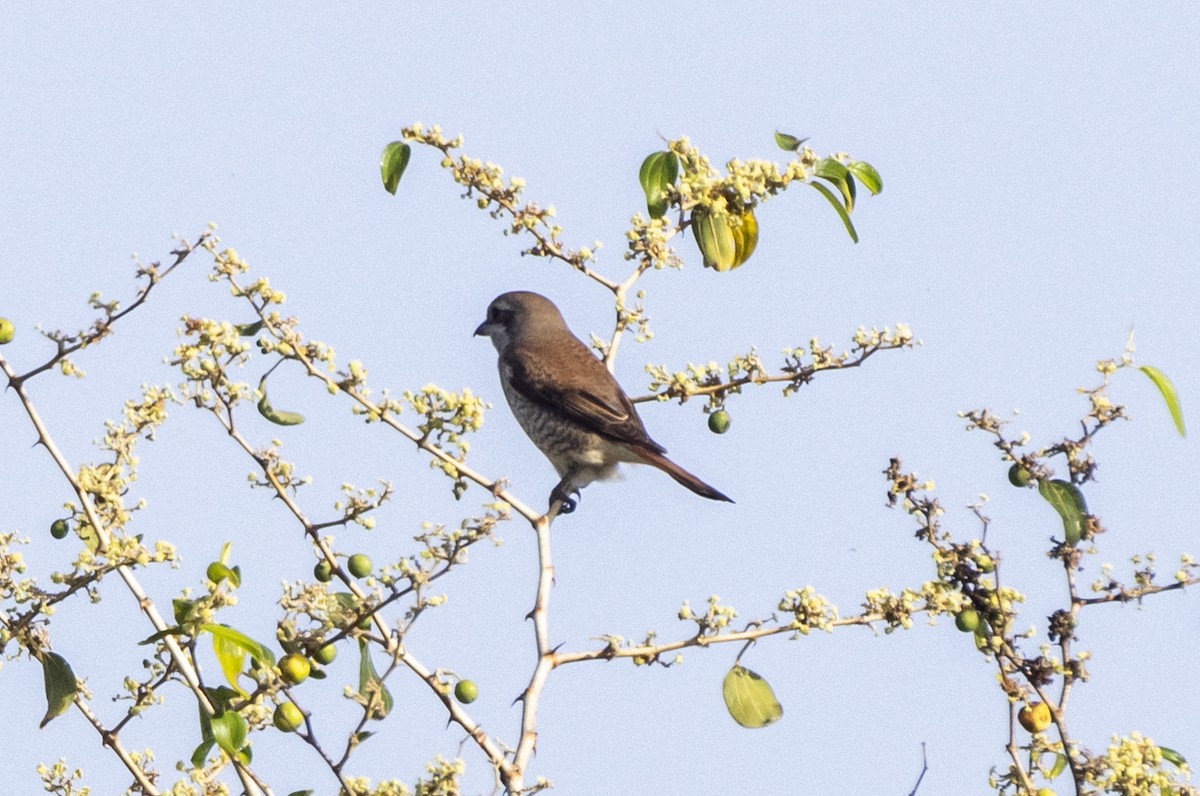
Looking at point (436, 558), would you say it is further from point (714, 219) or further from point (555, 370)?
point (555, 370)

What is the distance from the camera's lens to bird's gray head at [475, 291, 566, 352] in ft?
26.9

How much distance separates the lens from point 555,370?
748cm

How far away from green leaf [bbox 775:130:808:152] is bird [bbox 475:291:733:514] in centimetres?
172

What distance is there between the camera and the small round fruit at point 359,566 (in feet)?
13.4

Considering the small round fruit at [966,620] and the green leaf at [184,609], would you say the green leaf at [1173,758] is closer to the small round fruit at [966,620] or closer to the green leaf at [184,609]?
the small round fruit at [966,620]

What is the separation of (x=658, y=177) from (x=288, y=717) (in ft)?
7.17

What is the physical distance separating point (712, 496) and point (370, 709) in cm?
300

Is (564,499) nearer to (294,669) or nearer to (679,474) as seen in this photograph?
(679,474)

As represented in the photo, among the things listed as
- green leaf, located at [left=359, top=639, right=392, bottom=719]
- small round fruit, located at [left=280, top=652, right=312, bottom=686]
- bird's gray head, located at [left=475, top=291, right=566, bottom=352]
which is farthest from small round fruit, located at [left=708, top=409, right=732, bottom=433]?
bird's gray head, located at [left=475, top=291, right=566, bottom=352]

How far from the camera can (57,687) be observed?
12.9 ft

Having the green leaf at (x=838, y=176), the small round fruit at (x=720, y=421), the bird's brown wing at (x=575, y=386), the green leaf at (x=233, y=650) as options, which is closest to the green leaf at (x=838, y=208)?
the green leaf at (x=838, y=176)

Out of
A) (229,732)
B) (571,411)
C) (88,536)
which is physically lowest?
(229,732)

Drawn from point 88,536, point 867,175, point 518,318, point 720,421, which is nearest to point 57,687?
point 88,536

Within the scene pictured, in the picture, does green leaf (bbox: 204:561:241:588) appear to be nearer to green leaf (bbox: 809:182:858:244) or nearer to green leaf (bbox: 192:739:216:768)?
green leaf (bbox: 192:739:216:768)
